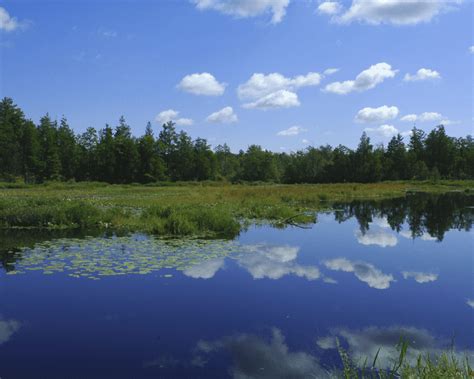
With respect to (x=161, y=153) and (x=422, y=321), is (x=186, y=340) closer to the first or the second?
(x=422, y=321)

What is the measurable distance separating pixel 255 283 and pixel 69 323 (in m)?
5.03

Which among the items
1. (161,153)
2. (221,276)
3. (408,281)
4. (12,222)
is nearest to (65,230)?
(12,222)

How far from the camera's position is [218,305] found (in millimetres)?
9547

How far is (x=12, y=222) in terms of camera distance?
20250 millimetres

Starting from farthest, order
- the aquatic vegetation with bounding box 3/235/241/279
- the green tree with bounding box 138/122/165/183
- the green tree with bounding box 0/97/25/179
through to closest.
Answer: the green tree with bounding box 138/122/165/183
the green tree with bounding box 0/97/25/179
the aquatic vegetation with bounding box 3/235/241/279

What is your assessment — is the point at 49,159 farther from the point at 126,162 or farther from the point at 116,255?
the point at 116,255

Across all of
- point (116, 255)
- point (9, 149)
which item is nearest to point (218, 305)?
point (116, 255)

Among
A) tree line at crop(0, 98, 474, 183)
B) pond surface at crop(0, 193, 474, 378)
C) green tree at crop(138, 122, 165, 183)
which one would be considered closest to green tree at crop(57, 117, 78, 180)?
tree line at crop(0, 98, 474, 183)

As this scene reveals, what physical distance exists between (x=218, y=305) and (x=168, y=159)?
79.0 meters

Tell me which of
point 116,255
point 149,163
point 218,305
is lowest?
point 218,305

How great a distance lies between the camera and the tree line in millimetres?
72500

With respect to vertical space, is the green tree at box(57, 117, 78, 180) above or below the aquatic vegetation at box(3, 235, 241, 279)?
above

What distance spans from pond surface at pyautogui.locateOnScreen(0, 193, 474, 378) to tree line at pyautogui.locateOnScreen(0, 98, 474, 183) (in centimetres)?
6222

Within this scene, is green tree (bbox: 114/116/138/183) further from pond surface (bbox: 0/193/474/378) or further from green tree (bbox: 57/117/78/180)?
pond surface (bbox: 0/193/474/378)
